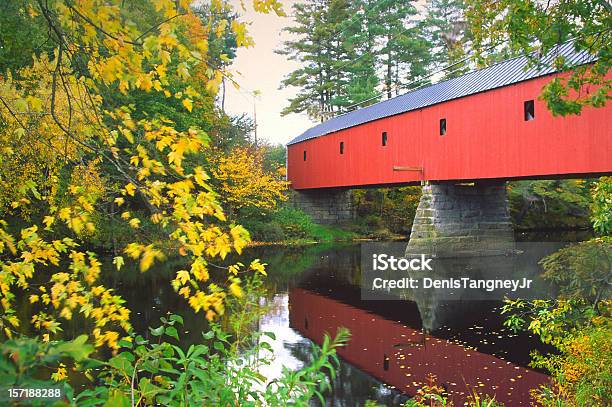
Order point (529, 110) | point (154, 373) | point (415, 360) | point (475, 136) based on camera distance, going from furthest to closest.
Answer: point (475, 136) < point (529, 110) < point (415, 360) < point (154, 373)

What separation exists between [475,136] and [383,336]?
767cm

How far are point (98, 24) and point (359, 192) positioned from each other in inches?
950

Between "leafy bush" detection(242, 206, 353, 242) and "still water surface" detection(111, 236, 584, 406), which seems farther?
"leafy bush" detection(242, 206, 353, 242)

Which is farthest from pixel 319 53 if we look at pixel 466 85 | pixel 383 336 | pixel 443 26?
pixel 383 336

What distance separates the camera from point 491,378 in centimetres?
579

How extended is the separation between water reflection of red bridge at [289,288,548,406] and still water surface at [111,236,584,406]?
1 centimetres

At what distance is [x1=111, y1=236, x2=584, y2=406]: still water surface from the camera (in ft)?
18.6

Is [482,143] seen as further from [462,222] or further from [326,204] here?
[326,204]

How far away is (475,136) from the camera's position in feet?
44.9

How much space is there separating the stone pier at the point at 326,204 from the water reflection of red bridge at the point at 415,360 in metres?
15.6

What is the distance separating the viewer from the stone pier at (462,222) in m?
15.4

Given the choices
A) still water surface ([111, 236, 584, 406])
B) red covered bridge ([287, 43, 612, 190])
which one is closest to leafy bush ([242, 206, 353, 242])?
red covered bridge ([287, 43, 612, 190])

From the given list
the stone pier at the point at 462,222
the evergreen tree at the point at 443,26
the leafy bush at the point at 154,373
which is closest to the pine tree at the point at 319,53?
the evergreen tree at the point at 443,26

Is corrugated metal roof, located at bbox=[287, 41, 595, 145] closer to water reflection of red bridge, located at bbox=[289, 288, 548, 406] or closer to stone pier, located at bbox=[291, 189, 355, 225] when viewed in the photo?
stone pier, located at bbox=[291, 189, 355, 225]
